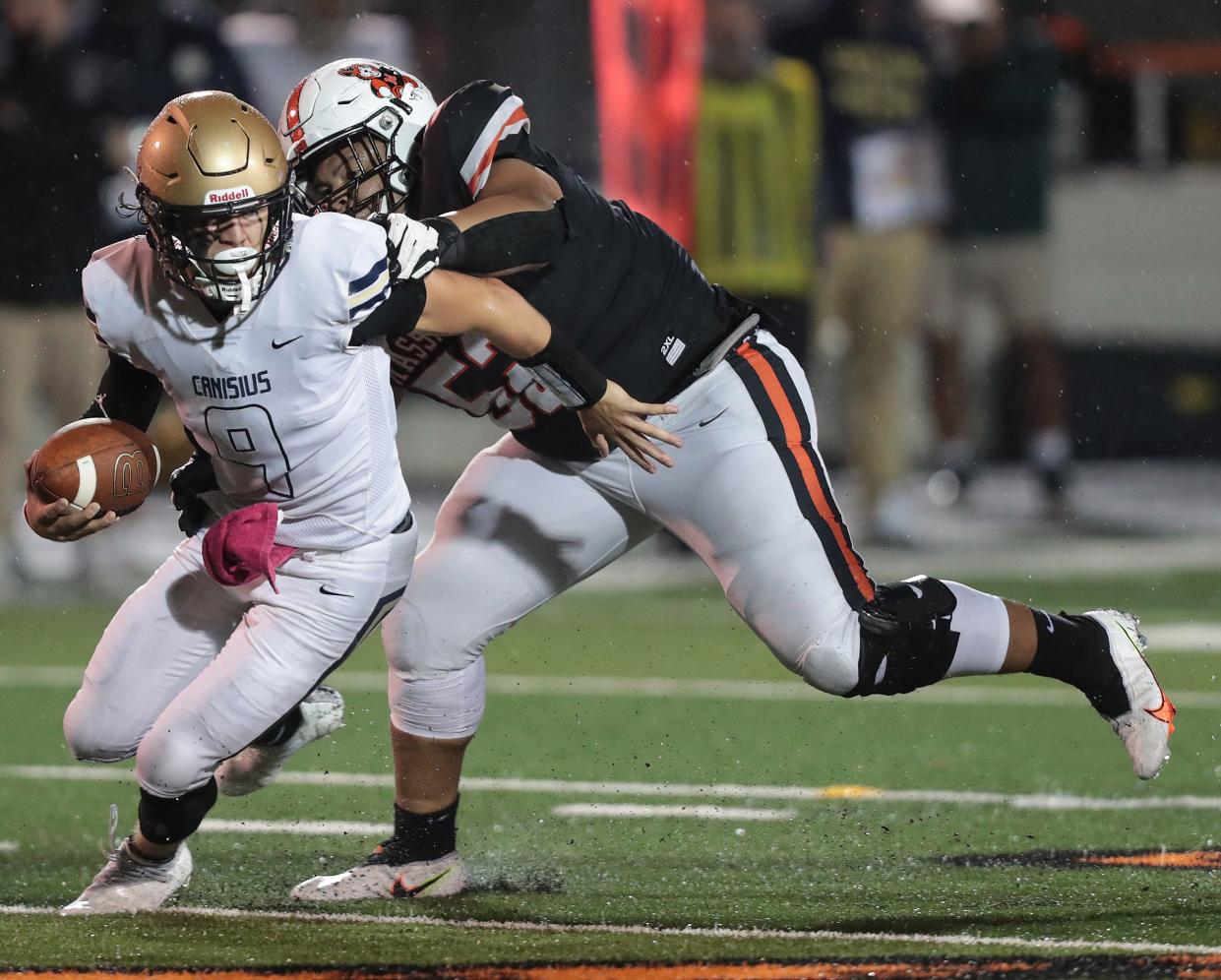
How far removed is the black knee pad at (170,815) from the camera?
3.54 m

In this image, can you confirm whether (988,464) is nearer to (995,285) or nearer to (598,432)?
(995,285)

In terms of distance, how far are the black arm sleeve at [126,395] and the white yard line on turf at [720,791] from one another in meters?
1.46

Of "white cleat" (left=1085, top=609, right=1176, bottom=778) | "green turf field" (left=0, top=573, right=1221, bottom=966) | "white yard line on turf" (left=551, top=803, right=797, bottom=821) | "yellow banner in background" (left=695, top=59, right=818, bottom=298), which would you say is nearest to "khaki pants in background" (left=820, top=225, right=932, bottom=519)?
"yellow banner in background" (left=695, top=59, right=818, bottom=298)

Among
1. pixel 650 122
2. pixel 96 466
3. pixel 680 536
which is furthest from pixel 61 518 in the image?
pixel 650 122

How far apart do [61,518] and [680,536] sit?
1.13 metres

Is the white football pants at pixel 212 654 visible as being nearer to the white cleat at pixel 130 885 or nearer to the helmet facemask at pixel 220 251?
the white cleat at pixel 130 885

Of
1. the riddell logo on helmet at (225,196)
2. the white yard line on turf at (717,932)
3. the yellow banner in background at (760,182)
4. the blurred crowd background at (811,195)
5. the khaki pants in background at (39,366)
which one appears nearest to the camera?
the white yard line on turf at (717,932)

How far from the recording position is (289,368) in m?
3.40

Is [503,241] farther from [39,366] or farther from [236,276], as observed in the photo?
[39,366]

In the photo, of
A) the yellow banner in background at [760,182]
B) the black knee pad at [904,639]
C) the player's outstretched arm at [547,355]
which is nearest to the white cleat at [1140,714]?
the black knee pad at [904,639]

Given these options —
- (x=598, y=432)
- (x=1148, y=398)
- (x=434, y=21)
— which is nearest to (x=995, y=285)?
(x=1148, y=398)

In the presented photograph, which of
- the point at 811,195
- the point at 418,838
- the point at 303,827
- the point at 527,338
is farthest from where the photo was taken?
the point at 811,195

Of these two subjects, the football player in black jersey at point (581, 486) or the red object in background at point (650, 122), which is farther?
the red object in background at point (650, 122)

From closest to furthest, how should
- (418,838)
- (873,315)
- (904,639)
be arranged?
(904,639)
(418,838)
(873,315)
